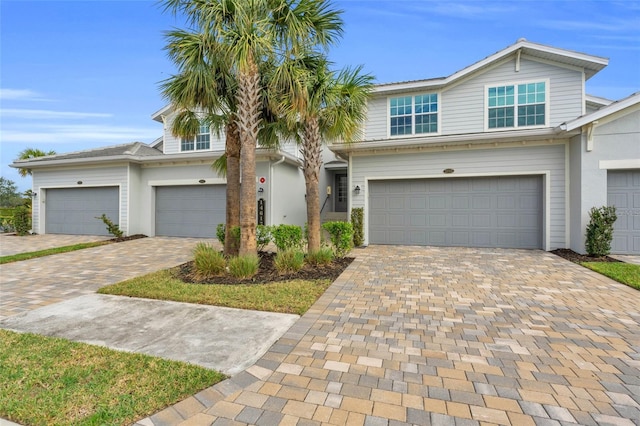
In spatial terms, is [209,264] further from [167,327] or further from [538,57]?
[538,57]

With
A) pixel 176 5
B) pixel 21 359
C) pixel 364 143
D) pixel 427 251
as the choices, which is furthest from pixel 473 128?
pixel 21 359

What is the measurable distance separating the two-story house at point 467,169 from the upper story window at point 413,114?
0.04 m

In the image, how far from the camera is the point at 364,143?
10.6 meters

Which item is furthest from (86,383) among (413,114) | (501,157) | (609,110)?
(609,110)

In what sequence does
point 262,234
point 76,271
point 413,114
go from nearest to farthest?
point 76,271 → point 262,234 → point 413,114

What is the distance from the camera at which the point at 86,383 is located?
2.61 meters

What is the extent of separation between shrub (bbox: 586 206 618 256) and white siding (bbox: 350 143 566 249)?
1.19 metres

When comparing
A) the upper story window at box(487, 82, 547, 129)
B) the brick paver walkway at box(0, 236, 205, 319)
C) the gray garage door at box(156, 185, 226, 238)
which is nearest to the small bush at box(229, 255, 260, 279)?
the brick paver walkway at box(0, 236, 205, 319)

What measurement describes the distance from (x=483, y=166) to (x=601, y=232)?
11.4ft

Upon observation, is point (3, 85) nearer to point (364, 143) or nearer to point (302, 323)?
point (364, 143)

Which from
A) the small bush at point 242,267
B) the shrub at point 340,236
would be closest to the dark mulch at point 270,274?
the small bush at point 242,267

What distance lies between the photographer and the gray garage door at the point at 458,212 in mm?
9734

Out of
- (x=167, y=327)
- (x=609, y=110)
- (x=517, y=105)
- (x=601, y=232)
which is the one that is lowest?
(x=167, y=327)

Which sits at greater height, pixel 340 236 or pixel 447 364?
pixel 340 236
